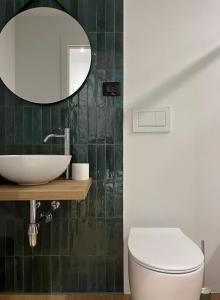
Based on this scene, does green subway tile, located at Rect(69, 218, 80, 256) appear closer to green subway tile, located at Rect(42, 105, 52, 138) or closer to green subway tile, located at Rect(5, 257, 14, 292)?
green subway tile, located at Rect(5, 257, 14, 292)

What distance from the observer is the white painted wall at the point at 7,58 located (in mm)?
1726

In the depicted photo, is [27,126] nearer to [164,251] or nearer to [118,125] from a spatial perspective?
[118,125]

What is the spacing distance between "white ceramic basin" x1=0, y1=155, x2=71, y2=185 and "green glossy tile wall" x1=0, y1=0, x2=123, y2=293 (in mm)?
398

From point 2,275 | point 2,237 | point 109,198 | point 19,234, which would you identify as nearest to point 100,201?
point 109,198

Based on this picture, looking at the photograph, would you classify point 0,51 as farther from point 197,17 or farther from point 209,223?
point 209,223

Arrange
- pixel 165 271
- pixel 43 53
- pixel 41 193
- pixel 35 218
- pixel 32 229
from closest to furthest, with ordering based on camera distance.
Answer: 1. pixel 165 271
2. pixel 41 193
3. pixel 32 229
4. pixel 35 218
5. pixel 43 53

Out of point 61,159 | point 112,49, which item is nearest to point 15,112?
point 61,159

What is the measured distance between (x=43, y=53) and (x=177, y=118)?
0.92m

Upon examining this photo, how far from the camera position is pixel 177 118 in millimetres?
1764

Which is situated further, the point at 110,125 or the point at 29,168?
the point at 110,125

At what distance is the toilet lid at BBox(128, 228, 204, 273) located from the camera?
1.16 meters

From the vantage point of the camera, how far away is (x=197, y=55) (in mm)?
1753

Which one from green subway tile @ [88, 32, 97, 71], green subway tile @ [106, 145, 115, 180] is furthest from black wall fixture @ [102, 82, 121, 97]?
green subway tile @ [106, 145, 115, 180]

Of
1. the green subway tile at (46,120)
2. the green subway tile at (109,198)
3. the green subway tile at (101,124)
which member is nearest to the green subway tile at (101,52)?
the green subway tile at (101,124)
